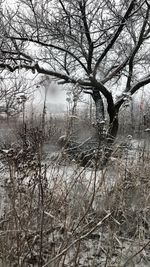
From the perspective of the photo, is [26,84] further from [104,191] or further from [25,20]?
[104,191]

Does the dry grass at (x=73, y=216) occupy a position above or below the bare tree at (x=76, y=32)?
below

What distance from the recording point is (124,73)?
11305 mm

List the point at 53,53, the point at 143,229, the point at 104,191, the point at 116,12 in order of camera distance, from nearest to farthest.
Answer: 1. the point at 143,229
2. the point at 104,191
3. the point at 116,12
4. the point at 53,53

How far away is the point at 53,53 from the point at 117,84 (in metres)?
3.08

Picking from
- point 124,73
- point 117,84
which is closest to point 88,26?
point 124,73

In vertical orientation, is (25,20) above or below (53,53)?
above

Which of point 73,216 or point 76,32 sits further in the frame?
point 76,32

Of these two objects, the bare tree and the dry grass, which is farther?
the bare tree

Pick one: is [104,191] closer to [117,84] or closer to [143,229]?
[143,229]

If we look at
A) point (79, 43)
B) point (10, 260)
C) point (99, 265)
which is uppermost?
point (79, 43)

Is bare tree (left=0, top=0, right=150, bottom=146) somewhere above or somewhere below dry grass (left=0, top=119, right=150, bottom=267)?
above

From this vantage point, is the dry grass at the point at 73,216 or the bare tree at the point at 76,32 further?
the bare tree at the point at 76,32

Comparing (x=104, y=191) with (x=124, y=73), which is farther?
(x=124, y=73)

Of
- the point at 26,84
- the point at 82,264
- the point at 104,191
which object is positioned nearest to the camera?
the point at 82,264
